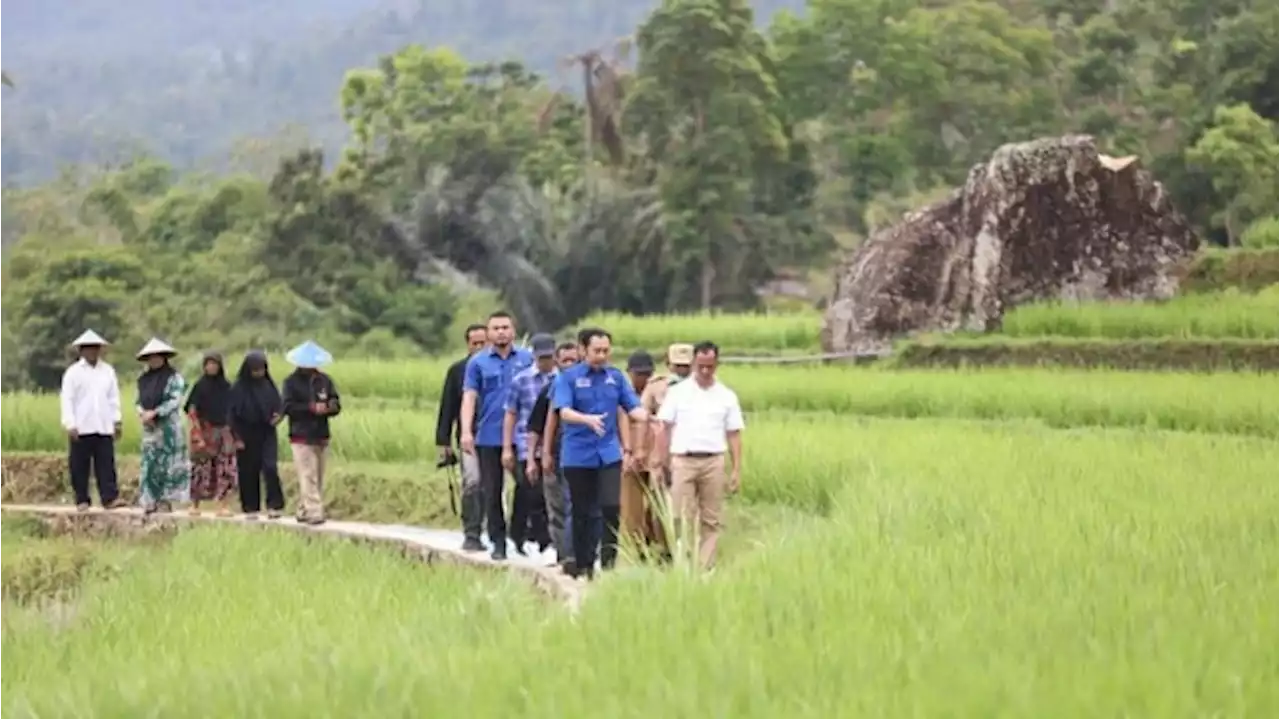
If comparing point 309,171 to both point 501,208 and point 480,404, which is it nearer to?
point 501,208

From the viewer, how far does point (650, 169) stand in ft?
117

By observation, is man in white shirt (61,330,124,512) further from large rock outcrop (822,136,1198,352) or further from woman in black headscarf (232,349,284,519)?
large rock outcrop (822,136,1198,352)

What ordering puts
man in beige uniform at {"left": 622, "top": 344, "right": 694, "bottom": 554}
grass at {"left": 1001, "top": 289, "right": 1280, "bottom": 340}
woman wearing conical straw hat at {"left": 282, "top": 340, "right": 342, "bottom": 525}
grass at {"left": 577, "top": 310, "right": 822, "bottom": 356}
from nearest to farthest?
1. man in beige uniform at {"left": 622, "top": 344, "right": 694, "bottom": 554}
2. woman wearing conical straw hat at {"left": 282, "top": 340, "right": 342, "bottom": 525}
3. grass at {"left": 1001, "top": 289, "right": 1280, "bottom": 340}
4. grass at {"left": 577, "top": 310, "right": 822, "bottom": 356}

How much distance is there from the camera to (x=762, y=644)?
476 centimetres

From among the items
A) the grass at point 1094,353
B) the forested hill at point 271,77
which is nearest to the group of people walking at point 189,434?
the grass at point 1094,353

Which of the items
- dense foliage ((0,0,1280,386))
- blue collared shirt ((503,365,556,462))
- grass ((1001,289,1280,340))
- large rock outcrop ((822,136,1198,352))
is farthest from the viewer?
dense foliage ((0,0,1280,386))

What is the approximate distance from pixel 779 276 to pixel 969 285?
52.8 feet

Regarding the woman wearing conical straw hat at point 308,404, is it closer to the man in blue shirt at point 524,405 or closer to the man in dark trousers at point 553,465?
the man in blue shirt at point 524,405

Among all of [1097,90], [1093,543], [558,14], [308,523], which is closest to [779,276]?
[1097,90]

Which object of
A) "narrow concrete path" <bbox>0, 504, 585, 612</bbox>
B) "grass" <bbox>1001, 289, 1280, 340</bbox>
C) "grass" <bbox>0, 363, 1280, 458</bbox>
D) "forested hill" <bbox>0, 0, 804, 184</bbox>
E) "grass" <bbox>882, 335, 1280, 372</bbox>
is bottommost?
"narrow concrete path" <bbox>0, 504, 585, 612</bbox>

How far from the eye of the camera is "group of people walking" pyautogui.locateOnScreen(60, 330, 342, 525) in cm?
1177

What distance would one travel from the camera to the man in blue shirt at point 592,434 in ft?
27.9

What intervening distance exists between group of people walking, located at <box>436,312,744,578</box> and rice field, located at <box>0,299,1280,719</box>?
61cm

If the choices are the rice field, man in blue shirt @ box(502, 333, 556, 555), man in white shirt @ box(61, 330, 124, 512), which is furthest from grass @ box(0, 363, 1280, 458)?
man in blue shirt @ box(502, 333, 556, 555)
